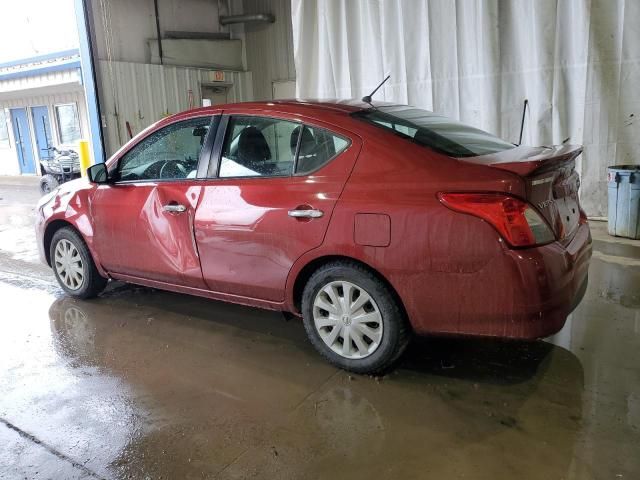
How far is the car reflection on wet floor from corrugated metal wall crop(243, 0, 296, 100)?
8533 millimetres

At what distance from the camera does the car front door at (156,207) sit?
3535 millimetres

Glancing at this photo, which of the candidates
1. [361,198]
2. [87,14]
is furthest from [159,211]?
[87,14]

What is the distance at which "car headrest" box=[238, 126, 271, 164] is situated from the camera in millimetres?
3295

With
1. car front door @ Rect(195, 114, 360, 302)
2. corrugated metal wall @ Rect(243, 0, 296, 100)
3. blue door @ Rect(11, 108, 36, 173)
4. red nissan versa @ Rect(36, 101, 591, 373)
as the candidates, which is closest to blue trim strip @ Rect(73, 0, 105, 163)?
corrugated metal wall @ Rect(243, 0, 296, 100)

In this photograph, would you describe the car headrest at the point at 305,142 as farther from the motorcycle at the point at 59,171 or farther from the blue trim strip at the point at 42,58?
the blue trim strip at the point at 42,58

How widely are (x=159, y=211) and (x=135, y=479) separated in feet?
6.12

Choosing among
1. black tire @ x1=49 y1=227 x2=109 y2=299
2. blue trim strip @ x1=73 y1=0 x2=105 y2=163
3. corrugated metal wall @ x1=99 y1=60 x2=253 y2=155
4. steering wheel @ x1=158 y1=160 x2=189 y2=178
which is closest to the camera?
steering wheel @ x1=158 y1=160 x2=189 y2=178

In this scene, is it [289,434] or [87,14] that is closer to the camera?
[289,434]

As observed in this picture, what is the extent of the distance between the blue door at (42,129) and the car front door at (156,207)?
15704mm

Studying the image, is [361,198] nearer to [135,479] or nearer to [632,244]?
[135,479]

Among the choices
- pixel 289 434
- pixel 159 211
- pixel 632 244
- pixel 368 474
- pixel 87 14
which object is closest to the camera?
pixel 368 474

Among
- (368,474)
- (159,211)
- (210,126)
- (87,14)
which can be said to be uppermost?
(87,14)

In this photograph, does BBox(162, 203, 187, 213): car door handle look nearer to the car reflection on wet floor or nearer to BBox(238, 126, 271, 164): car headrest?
BBox(238, 126, 271, 164): car headrest

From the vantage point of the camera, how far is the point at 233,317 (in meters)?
4.07
